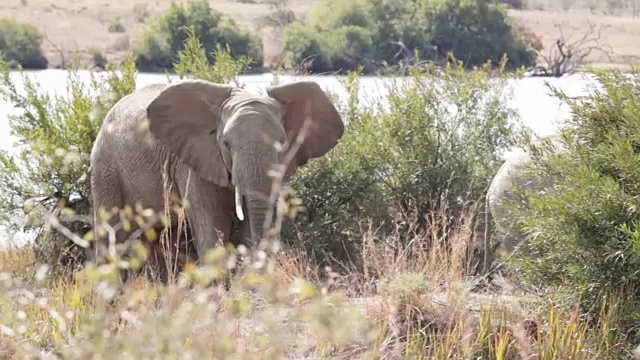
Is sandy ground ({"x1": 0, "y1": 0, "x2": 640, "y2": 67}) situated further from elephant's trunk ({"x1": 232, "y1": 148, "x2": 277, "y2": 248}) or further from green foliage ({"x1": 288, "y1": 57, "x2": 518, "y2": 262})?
elephant's trunk ({"x1": 232, "y1": 148, "x2": 277, "y2": 248})

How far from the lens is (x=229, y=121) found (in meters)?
8.18

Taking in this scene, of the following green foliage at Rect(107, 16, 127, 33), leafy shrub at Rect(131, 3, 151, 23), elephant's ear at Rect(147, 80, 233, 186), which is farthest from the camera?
leafy shrub at Rect(131, 3, 151, 23)

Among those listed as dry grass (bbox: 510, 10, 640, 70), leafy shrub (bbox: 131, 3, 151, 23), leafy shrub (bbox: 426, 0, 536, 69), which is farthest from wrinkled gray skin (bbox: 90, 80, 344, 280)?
leafy shrub (bbox: 131, 3, 151, 23)

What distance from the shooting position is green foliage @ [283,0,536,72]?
113 ft

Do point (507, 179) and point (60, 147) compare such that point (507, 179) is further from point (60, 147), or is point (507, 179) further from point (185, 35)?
point (185, 35)

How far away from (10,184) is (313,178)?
97.8 inches

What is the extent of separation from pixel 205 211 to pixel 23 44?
28.4 meters

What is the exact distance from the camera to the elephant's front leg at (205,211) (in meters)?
8.46

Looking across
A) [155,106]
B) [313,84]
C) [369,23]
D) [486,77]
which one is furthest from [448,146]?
[369,23]

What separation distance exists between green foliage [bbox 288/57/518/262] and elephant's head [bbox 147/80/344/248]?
892 mm

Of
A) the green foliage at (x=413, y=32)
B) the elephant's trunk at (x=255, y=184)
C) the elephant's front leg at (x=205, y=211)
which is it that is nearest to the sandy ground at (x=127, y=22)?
the green foliage at (x=413, y=32)

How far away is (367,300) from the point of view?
7.21 meters

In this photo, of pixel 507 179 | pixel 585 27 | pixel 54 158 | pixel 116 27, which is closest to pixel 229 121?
pixel 507 179

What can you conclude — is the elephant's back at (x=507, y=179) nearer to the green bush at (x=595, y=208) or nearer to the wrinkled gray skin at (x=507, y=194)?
the wrinkled gray skin at (x=507, y=194)
